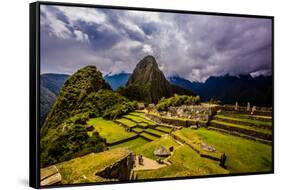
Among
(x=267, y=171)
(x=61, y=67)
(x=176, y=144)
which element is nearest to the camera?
(x=61, y=67)

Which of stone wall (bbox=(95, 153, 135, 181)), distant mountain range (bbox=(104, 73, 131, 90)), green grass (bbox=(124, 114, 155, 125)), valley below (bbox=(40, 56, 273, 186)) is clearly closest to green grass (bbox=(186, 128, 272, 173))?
valley below (bbox=(40, 56, 273, 186))

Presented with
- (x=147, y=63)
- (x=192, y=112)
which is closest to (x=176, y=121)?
(x=192, y=112)

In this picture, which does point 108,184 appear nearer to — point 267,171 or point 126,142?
point 126,142

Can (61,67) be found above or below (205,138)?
above

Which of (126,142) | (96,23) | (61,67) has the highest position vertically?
(96,23)

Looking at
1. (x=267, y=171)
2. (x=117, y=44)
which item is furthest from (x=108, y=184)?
(x=267, y=171)

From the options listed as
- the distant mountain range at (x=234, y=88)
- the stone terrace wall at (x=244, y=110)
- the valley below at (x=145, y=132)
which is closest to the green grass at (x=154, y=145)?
the valley below at (x=145, y=132)

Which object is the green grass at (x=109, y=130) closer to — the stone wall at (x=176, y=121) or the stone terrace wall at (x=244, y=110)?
the stone wall at (x=176, y=121)

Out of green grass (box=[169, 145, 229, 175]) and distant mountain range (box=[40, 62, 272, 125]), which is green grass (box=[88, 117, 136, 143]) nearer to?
distant mountain range (box=[40, 62, 272, 125])
